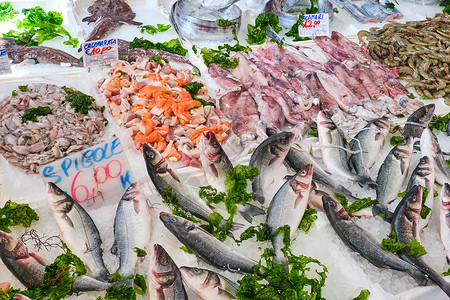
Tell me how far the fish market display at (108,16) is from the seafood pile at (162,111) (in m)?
1.29

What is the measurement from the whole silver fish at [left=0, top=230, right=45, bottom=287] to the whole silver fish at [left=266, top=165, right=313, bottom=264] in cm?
128

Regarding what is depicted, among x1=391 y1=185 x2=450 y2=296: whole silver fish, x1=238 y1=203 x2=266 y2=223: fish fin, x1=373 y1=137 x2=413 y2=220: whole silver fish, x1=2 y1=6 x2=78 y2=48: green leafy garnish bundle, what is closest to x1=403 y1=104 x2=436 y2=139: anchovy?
x1=373 y1=137 x2=413 y2=220: whole silver fish

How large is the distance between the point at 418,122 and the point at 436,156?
434 millimetres

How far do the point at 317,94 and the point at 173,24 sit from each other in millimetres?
2236

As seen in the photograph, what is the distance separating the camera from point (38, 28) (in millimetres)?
4840

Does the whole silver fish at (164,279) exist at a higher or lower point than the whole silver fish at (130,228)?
higher

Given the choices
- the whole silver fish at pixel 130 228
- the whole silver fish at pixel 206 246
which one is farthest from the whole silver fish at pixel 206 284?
the whole silver fish at pixel 130 228

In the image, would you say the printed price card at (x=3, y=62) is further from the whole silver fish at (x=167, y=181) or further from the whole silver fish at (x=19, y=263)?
the whole silver fish at (x=19, y=263)

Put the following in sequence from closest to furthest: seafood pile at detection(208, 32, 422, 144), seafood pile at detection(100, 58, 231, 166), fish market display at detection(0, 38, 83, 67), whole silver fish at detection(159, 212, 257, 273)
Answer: whole silver fish at detection(159, 212, 257, 273) < seafood pile at detection(100, 58, 231, 166) < seafood pile at detection(208, 32, 422, 144) < fish market display at detection(0, 38, 83, 67)

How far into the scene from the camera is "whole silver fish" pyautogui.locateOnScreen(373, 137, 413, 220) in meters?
2.69

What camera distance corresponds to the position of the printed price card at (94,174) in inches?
92.4

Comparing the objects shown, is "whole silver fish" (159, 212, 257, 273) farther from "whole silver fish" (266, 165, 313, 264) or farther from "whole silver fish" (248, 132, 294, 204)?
"whole silver fish" (248, 132, 294, 204)

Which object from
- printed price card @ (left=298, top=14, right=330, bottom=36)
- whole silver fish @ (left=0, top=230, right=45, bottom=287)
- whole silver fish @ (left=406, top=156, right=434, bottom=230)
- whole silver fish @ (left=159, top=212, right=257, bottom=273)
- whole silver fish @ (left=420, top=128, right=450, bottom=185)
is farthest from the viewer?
printed price card @ (left=298, top=14, right=330, bottom=36)

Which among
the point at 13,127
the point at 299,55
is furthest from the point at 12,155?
the point at 299,55
